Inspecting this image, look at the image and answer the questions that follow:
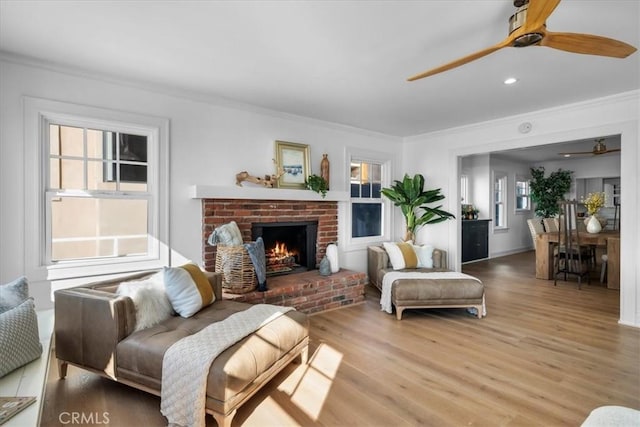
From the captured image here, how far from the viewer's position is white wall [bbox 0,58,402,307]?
8.86 ft

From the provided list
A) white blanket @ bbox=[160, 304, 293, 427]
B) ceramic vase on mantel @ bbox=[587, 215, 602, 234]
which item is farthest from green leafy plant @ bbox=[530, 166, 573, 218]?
white blanket @ bbox=[160, 304, 293, 427]

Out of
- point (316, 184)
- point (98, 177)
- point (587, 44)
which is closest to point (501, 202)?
point (316, 184)

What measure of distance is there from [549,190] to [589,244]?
133 inches

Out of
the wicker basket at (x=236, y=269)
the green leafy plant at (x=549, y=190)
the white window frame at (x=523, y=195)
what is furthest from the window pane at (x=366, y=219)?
the green leafy plant at (x=549, y=190)

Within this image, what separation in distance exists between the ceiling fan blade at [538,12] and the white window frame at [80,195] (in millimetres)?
3147

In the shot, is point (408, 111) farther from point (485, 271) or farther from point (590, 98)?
point (485, 271)

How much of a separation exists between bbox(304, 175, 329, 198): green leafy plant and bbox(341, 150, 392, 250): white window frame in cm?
59

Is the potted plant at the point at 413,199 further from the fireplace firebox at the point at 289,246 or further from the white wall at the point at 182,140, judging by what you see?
the fireplace firebox at the point at 289,246

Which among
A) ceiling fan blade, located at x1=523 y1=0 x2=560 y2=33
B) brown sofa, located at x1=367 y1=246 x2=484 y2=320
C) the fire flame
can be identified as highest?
ceiling fan blade, located at x1=523 y1=0 x2=560 y2=33

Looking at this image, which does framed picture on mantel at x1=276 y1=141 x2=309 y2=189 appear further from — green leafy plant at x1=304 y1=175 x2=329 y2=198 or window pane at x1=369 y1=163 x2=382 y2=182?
window pane at x1=369 y1=163 x2=382 y2=182

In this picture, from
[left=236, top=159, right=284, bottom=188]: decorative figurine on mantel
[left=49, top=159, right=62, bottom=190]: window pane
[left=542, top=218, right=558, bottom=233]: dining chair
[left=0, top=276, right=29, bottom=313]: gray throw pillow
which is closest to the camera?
[left=0, top=276, right=29, bottom=313]: gray throw pillow

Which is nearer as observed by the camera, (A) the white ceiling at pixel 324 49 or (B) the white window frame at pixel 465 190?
(A) the white ceiling at pixel 324 49

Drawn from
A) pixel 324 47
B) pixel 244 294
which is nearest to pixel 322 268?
pixel 244 294

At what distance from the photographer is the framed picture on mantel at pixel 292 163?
4.32 m
